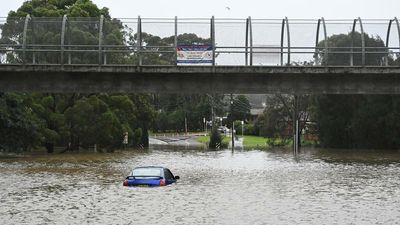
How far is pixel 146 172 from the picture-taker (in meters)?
28.2

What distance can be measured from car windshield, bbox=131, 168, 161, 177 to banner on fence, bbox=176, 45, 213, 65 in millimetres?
8771

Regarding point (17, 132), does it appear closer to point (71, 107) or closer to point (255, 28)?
point (71, 107)

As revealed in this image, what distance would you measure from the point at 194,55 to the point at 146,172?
9.57m

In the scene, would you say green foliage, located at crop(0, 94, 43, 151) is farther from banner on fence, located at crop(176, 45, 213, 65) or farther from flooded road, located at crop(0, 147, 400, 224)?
banner on fence, located at crop(176, 45, 213, 65)

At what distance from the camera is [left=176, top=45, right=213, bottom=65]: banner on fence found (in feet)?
118

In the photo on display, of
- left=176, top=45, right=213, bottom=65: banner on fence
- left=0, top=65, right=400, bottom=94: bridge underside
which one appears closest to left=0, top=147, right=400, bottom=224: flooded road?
left=0, top=65, right=400, bottom=94: bridge underside

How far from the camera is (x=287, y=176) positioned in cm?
3631

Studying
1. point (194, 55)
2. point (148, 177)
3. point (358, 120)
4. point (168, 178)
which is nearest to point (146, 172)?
point (148, 177)

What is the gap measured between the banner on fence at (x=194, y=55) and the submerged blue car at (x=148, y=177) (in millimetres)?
8533

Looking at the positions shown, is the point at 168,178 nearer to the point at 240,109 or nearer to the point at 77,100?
the point at 77,100

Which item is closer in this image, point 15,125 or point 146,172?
point 146,172

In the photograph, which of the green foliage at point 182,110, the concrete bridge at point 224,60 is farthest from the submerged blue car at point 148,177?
the green foliage at point 182,110

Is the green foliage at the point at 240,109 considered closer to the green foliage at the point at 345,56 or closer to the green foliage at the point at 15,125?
the green foliage at the point at 15,125

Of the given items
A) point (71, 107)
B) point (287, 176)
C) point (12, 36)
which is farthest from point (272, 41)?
point (71, 107)
